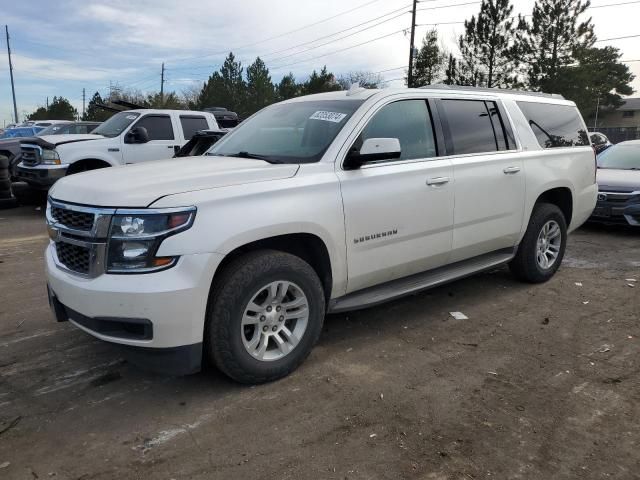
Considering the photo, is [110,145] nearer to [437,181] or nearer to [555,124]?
[437,181]

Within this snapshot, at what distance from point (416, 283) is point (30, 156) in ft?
29.9

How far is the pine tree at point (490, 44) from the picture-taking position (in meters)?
35.8

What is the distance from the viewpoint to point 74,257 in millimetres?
3176

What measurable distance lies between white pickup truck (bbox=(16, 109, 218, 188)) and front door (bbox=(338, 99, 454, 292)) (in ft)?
23.1

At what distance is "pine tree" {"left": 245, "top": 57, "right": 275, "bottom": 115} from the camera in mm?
60812

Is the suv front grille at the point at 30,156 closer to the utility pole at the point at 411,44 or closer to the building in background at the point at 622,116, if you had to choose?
the utility pole at the point at 411,44

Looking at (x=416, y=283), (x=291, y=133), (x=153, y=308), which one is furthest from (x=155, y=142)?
(x=153, y=308)

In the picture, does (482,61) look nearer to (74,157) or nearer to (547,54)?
(547,54)

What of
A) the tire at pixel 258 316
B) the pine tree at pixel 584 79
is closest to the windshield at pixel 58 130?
the tire at pixel 258 316

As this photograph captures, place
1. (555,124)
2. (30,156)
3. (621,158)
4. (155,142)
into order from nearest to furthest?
1. (555,124)
2. (621,158)
3. (30,156)
4. (155,142)

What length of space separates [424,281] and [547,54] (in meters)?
35.9

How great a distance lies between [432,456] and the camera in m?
2.73

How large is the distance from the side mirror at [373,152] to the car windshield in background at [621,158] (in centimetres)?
744

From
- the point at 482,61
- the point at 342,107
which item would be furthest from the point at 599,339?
the point at 482,61
